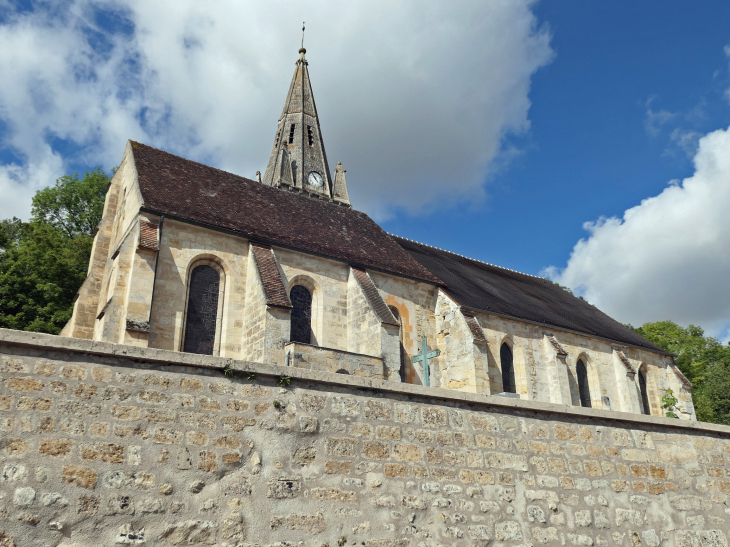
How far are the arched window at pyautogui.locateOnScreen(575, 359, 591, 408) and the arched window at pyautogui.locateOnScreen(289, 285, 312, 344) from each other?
12.6 metres

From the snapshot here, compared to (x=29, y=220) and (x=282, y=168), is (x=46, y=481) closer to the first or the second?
(x=29, y=220)

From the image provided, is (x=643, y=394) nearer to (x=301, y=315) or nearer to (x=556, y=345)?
(x=556, y=345)

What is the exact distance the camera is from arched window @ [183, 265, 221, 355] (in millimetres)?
15359

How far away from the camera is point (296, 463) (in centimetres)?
557

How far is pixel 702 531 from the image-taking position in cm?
769

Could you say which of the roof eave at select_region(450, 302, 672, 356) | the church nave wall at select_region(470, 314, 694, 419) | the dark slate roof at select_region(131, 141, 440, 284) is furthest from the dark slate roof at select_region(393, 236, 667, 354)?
the dark slate roof at select_region(131, 141, 440, 284)

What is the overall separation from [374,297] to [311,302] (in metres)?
1.93

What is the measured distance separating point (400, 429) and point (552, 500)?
6.89 feet

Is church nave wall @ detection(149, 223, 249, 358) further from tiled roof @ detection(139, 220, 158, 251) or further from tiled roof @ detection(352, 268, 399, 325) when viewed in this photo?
tiled roof @ detection(352, 268, 399, 325)

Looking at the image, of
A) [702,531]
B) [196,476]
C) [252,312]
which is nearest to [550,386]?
[252,312]

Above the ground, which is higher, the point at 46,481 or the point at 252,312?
the point at 252,312

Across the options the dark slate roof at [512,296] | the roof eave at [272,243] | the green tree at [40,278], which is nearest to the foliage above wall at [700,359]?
the dark slate roof at [512,296]

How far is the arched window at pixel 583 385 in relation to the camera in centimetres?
2419

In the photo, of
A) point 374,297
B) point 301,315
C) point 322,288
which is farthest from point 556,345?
point 301,315
